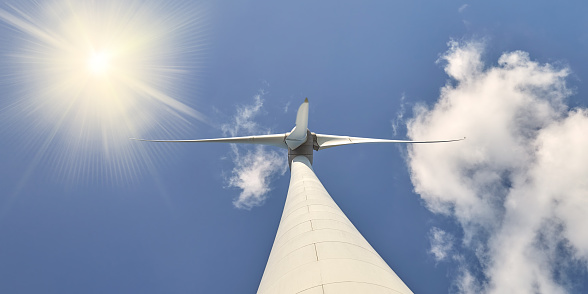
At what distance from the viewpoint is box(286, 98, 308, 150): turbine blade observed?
61.6ft

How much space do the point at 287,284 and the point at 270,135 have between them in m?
21.9

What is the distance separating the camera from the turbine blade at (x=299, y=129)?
18775mm

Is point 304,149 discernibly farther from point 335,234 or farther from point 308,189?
point 335,234

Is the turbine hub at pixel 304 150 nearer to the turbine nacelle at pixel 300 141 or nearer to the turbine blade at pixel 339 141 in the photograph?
the turbine nacelle at pixel 300 141

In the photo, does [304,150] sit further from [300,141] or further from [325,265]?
[325,265]

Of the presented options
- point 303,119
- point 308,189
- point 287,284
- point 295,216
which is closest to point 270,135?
point 303,119

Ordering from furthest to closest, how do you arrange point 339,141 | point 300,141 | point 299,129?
1. point 339,141
2. point 300,141
3. point 299,129

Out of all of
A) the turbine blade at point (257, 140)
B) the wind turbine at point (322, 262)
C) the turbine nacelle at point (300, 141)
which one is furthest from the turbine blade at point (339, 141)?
the wind turbine at point (322, 262)

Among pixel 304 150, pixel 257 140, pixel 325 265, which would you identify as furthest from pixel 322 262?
pixel 304 150

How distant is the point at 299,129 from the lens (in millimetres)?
22469

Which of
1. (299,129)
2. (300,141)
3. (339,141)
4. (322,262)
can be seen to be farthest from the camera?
(339,141)

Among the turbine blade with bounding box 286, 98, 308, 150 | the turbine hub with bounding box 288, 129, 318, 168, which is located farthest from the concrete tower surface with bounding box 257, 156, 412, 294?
the turbine hub with bounding box 288, 129, 318, 168

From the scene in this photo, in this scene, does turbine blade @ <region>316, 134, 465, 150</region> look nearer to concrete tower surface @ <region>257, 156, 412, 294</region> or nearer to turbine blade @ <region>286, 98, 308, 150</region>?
turbine blade @ <region>286, 98, 308, 150</region>

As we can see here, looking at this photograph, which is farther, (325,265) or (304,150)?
(304,150)
